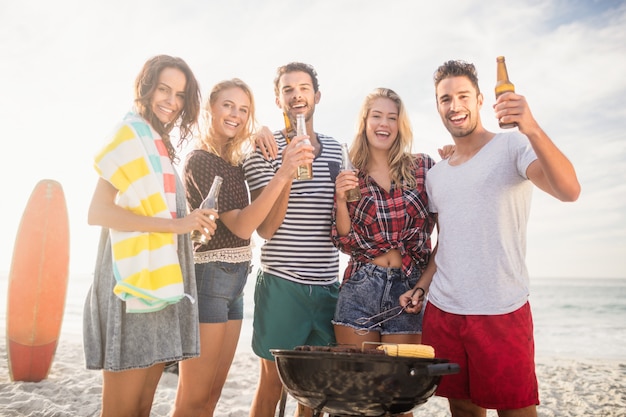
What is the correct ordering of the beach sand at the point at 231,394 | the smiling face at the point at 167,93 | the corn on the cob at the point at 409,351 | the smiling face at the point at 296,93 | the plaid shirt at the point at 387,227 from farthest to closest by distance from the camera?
the beach sand at the point at 231,394 < the smiling face at the point at 296,93 < the plaid shirt at the point at 387,227 < the smiling face at the point at 167,93 < the corn on the cob at the point at 409,351

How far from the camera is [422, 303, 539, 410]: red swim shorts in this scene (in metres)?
2.53

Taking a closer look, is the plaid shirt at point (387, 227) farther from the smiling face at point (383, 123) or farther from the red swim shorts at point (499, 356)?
the red swim shorts at point (499, 356)

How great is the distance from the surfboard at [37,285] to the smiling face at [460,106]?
5849 millimetres

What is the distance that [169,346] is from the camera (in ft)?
7.38

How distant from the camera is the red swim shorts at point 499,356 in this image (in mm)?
2533

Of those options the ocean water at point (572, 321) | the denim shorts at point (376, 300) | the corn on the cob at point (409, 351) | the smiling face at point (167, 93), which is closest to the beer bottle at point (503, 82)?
the denim shorts at point (376, 300)

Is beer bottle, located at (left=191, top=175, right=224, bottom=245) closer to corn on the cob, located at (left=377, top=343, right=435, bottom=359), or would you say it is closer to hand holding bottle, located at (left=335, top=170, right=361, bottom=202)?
hand holding bottle, located at (left=335, top=170, right=361, bottom=202)

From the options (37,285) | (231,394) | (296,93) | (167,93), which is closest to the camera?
(167,93)

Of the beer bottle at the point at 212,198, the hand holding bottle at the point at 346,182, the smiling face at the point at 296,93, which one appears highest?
the smiling face at the point at 296,93

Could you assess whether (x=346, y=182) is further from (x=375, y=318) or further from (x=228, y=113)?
(x=228, y=113)

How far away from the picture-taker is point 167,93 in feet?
8.23

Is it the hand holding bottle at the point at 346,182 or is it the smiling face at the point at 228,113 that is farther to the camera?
the smiling face at the point at 228,113

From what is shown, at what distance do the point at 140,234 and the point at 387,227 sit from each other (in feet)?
4.90

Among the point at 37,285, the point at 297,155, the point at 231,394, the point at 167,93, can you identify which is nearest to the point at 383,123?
the point at 297,155
